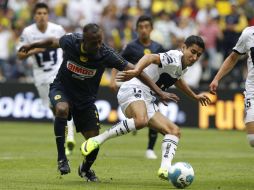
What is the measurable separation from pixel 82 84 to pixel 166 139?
4.78 feet

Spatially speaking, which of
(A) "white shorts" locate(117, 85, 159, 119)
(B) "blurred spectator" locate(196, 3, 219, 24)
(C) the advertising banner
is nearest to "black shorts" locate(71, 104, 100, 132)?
(A) "white shorts" locate(117, 85, 159, 119)

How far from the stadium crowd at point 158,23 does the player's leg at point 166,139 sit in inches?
500

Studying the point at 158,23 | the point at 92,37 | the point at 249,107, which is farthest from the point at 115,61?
the point at 158,23

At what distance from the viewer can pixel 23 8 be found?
3084 centimetres

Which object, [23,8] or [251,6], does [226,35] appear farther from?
[23,8]

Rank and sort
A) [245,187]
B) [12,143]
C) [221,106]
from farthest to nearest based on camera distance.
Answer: [221,106], [12,143], [245,187]

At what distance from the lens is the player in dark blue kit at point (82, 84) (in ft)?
38.2

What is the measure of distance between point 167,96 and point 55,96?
161 cm

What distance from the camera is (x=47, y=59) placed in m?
18.3

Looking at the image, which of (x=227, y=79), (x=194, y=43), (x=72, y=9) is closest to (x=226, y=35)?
(x=227, y=79)

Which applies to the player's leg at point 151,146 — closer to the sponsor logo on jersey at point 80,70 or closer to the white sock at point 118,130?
the white sock at point 118,130

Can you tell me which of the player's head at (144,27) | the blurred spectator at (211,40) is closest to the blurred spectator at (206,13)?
the blurred spectator at (211,40)

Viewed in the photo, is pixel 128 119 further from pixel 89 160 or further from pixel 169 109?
pixel 169 109

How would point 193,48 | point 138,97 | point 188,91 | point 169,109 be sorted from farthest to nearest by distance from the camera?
1. point 169,109
2. point 188,91
3. point 138,97
4. point 193,48
